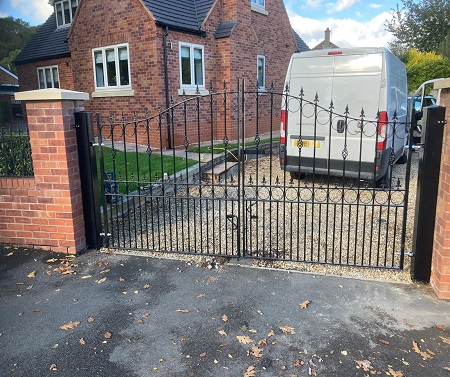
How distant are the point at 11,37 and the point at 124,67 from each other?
3556cm

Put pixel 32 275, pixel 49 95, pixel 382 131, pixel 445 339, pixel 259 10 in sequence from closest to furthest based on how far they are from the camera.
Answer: pixel 445 339
pixel 32 275
pixel 49 95
pixel 382 131
pixel 259 10

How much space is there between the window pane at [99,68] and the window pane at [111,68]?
353mm

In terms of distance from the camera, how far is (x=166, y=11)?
11.6 meters

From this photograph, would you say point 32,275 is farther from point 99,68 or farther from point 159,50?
point 99,68

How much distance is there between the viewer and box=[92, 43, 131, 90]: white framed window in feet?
38.9

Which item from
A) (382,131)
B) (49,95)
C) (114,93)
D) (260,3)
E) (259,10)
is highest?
(260,3)

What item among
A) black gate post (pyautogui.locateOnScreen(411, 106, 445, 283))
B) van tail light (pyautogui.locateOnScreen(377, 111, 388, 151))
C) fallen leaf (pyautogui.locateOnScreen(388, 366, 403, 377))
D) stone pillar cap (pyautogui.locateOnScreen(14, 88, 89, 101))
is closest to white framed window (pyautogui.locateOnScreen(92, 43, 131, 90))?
stone pillar cap (pyautogui.locateOnScreen(14, 88, 89, 101))

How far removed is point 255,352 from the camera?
2.70 m

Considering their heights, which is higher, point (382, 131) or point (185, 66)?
point (185, 66)

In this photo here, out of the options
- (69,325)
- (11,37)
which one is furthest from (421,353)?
(11,37)

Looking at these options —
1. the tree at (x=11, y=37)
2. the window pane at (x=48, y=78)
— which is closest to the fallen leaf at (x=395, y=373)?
the window pane at (x=48, y=78)

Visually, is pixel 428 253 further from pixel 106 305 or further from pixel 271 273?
pixel 106 305

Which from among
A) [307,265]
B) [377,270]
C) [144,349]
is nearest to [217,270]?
[307,265]

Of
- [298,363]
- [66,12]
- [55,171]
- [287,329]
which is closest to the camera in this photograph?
[298,363]
